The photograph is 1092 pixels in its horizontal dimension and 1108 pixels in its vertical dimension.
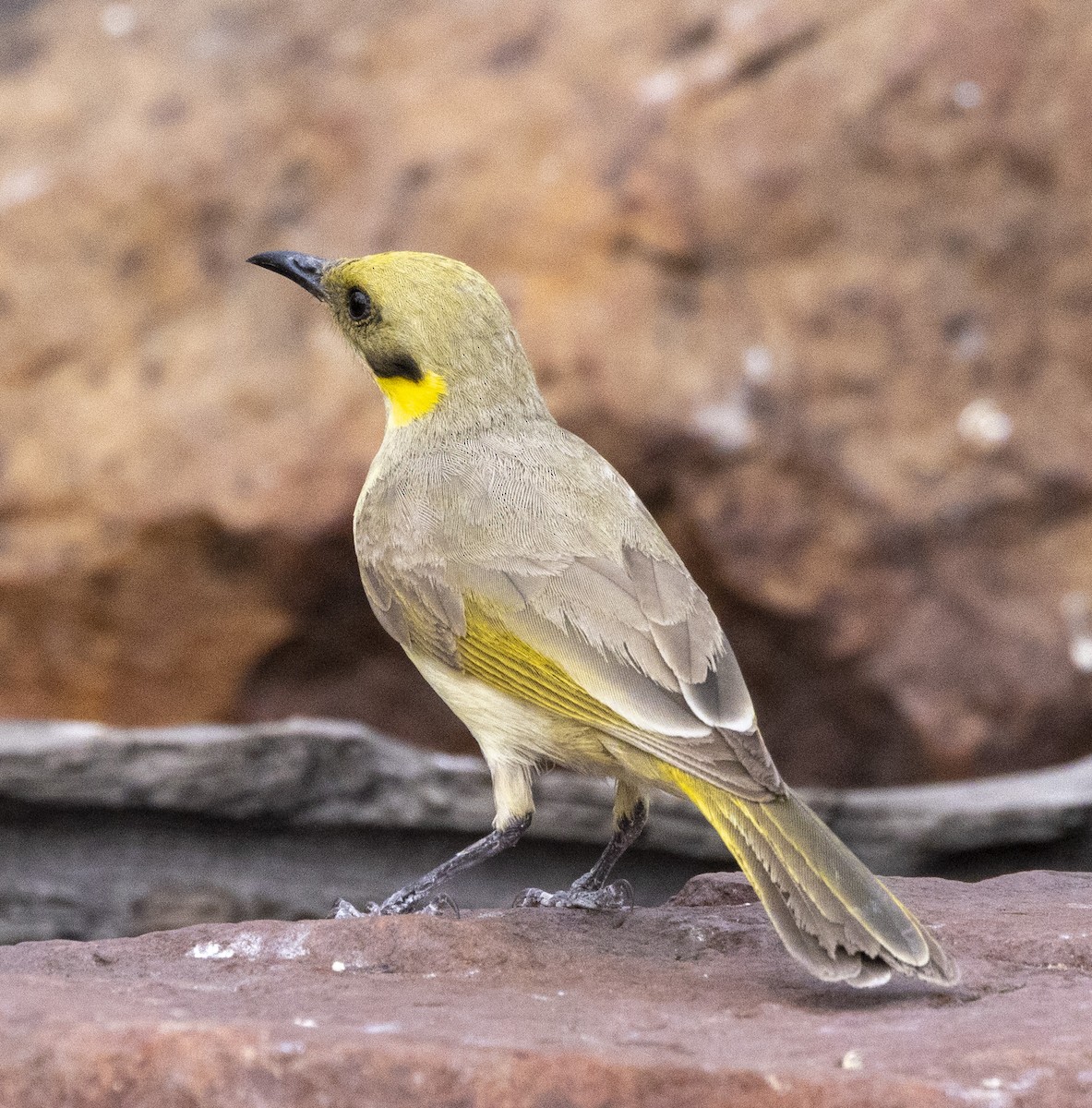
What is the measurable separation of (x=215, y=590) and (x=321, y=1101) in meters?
4.55

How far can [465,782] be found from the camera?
5.32 m

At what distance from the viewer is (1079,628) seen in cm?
676

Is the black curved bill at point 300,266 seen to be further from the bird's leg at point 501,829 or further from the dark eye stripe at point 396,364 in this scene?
the bird's leg at point 501,829

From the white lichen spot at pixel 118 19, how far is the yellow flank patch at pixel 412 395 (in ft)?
12.1

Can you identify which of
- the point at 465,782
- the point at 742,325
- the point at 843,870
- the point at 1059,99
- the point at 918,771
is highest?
the point at 1059,99

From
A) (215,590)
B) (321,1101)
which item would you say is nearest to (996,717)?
(215,590)

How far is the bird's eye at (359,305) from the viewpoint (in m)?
4.74

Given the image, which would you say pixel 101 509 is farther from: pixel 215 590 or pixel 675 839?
pixel 675 839

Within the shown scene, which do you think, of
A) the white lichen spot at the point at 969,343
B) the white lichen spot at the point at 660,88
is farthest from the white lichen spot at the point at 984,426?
the white lichen spot at the point at 660,88

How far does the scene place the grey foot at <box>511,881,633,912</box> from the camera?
4.30 m

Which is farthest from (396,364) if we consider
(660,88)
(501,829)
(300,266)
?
(660,88)

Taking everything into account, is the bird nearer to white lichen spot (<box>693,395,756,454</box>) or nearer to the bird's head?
the bird's head

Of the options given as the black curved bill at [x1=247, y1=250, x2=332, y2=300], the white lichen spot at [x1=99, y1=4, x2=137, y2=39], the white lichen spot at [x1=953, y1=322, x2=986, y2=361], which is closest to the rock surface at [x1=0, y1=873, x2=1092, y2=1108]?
Result: the black curved bill at [x1=247, y1=250, x2=332, y2=300]

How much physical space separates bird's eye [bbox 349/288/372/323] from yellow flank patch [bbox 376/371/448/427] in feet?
0.57
